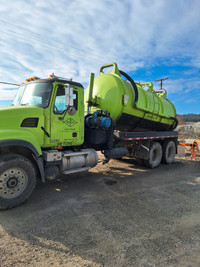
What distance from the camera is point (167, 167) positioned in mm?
8531

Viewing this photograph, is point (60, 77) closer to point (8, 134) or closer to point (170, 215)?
point (8, 134)

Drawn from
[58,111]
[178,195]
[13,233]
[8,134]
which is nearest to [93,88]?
[58,111]

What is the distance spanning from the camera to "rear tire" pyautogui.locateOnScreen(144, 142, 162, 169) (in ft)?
26.3

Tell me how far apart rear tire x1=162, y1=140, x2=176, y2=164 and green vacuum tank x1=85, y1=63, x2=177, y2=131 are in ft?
5.06

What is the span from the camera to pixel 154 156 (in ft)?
28.2

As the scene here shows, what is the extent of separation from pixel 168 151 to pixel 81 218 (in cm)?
682

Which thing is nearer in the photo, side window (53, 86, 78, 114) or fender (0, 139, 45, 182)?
fender (0, 139, 45, 182)

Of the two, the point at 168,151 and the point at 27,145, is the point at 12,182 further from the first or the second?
the point at 168,151

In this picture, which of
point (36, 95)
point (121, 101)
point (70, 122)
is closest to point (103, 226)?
point (70, 122)

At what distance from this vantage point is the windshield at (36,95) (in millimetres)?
4645

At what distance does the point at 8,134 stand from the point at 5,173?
0.79m

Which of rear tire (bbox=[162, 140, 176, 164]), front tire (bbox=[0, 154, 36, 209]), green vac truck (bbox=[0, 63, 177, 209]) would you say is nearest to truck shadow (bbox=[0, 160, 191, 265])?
front tire (bbox=[0, 154, 36, 209])

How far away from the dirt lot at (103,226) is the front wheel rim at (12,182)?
350 millimetres

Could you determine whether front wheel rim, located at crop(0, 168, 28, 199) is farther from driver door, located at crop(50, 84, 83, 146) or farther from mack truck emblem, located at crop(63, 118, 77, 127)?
mack truck emblem, located at crop(63, 118, 77, 127)
